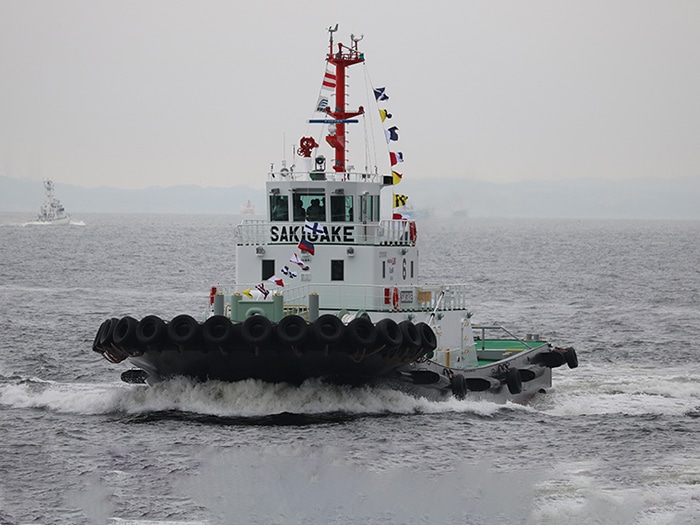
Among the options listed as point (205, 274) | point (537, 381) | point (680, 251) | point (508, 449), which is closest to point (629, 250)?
point (680, 251)

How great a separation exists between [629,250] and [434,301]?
3531 inches

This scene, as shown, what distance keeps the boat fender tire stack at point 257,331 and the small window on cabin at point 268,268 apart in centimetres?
372

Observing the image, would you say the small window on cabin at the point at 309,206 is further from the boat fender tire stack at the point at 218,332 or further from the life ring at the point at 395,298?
the boat fender tire stack at the point at 218,332

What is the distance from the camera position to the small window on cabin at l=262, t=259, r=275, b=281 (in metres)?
26.3

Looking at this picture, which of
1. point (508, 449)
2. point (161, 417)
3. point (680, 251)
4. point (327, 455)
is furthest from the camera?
point (680, 251)

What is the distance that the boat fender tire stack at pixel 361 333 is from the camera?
74.4 feet

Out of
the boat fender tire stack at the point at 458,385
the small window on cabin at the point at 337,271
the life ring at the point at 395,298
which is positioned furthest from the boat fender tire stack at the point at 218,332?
the boat fender tire stack at the point at 458,385

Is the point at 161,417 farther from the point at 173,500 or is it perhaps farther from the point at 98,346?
the point at 173,500

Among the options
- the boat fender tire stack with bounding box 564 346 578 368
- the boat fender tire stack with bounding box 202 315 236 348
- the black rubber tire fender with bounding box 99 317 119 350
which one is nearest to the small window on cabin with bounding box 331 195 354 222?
the boat fender tire stack with bounding box 202 315 236 348

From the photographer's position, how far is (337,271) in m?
26.1

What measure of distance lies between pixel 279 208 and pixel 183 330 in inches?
196

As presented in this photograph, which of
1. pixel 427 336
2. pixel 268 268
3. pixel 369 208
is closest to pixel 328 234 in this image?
pixel 369 208

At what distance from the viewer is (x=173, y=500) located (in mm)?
17906

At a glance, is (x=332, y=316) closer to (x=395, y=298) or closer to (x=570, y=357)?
(x=395, y=298)
